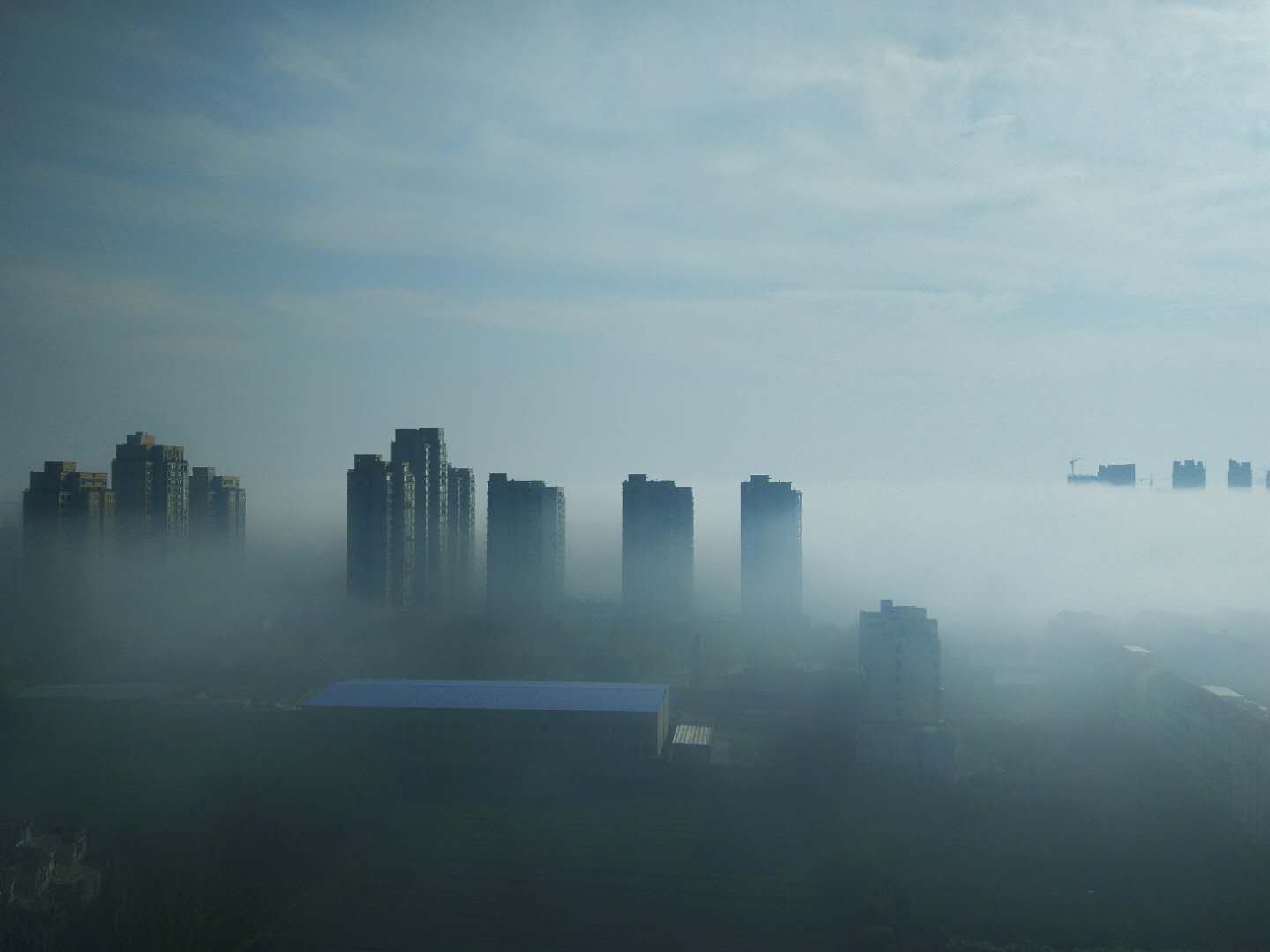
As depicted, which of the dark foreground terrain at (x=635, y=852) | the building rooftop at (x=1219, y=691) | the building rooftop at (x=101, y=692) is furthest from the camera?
the building rooftop at (x=101, y=692)

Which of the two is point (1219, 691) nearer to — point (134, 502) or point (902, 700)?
point (902, 700)

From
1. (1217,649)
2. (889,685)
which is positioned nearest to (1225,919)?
(889,685)

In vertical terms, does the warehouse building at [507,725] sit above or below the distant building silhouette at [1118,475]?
below

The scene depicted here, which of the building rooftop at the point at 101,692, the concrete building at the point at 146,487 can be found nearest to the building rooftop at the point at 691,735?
the building rooftop at the point at 101,692

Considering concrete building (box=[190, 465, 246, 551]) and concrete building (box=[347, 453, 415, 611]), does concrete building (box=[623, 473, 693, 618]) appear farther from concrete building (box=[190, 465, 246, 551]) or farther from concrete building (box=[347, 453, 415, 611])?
concrete building (box=[190, 465, 246, 551])

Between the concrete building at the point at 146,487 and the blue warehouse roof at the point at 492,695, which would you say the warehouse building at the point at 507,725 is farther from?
the concrete building at the point at 146,487

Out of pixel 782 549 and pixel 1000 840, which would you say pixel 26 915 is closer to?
pixel 1000 840

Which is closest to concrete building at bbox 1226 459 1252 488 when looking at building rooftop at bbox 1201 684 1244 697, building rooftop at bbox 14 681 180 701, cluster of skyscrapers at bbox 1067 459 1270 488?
cluster of skyscrapers at bbox 1067 459 1270 488
